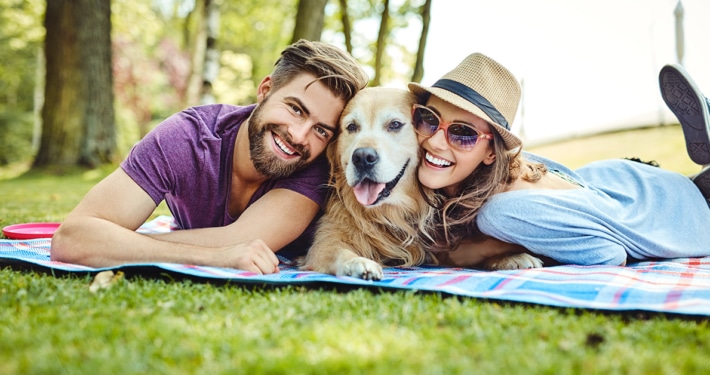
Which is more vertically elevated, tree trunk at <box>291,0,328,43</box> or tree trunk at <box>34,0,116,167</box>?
tree trunk at <box>291,0,328,43</box>

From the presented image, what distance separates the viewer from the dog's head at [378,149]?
3.12 m

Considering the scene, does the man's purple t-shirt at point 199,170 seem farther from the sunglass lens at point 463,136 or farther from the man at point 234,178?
the sunglass lens at point 463,136

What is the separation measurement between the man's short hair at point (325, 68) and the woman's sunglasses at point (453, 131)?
0.52 metres

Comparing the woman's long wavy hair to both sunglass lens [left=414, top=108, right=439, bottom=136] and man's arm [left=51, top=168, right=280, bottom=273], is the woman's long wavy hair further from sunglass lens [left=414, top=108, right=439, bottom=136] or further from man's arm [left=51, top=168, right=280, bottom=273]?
man's arm [left=51, top=168, right=280, bottom=273]

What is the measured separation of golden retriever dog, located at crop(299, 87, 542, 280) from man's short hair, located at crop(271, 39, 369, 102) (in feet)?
0.36

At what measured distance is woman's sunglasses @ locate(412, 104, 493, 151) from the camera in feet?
10.0

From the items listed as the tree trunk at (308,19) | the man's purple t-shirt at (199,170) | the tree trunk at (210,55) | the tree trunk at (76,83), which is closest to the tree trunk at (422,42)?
the tree trunk at (308,19)

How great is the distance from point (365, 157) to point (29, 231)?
271 cm

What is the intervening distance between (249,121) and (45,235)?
1802mm

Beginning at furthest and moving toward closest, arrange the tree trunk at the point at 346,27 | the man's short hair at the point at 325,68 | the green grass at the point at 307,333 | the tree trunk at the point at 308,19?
the tree trunk at the point at 346,27 → the tree trunk at the point at 308,19 → the man's short hair at the point at 325,68 → the green grass at the point at 307,333

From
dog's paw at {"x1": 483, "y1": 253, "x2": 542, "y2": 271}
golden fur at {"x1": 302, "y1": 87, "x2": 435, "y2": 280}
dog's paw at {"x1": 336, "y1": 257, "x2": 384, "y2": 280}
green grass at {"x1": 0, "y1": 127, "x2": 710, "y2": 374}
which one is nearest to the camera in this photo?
green grass at {"x1": 0, "y1": 127, "x2": 710, "y2": 374}

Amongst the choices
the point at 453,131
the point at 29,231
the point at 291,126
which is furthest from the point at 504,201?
the point at 29,231

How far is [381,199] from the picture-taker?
3.23 meters

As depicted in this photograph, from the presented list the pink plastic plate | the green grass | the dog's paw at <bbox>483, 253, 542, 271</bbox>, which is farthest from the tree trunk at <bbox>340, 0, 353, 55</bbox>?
the green grass
